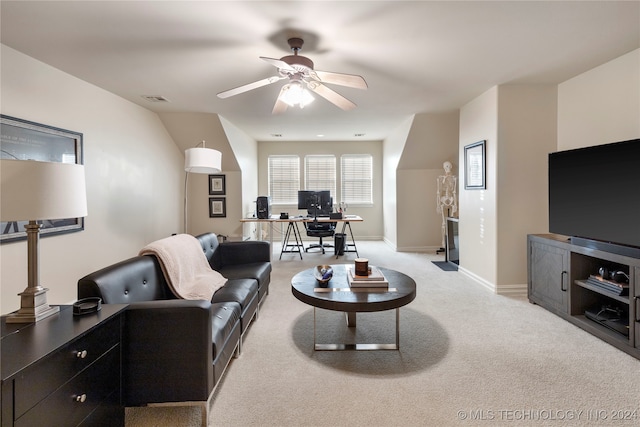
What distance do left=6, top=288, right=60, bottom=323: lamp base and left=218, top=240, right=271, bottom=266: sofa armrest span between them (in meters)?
2.00

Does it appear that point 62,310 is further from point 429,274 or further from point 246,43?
point 429,274

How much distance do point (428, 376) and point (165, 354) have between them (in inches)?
63.0

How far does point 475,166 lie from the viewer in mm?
3971

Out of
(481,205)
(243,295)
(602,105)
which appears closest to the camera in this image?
(243,295)

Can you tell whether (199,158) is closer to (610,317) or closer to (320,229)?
(320,229)

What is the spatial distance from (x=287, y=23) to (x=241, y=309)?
212cm

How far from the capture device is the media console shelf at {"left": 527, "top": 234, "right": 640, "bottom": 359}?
85.5 inches

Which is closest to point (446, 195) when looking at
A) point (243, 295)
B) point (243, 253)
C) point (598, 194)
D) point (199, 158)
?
point (598, 194)

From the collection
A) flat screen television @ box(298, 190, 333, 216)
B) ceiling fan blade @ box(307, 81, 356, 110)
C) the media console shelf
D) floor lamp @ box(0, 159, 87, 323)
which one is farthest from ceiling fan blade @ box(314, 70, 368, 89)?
flat screen television @ box(298, 190, 333, 216)

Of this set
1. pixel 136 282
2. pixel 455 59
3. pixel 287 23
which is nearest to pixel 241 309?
pixel 136 282

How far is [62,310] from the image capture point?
1.49 m

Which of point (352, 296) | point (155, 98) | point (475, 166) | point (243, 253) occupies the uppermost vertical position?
point (155, 98)

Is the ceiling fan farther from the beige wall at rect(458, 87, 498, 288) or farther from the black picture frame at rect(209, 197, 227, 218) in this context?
the black picture frame at rect(209, 197, 227, 218)

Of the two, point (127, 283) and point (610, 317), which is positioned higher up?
point (127, 283)
